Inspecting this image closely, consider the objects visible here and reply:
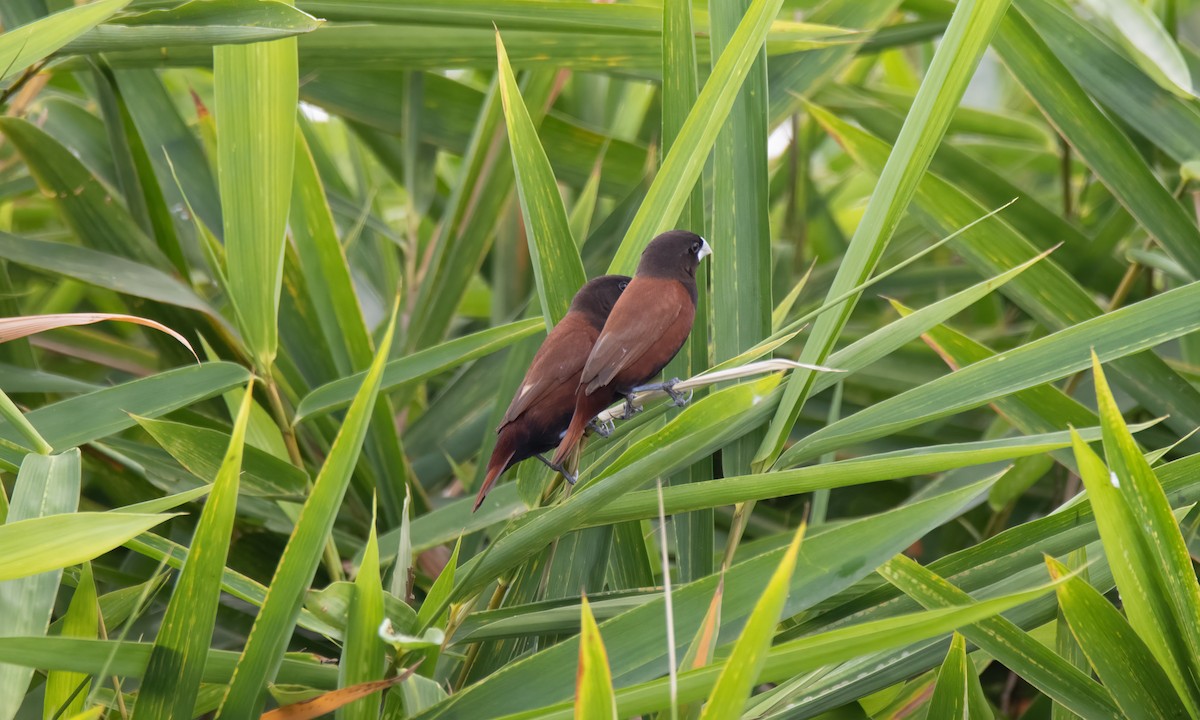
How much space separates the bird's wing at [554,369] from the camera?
983mm

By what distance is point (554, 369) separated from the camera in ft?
3.25

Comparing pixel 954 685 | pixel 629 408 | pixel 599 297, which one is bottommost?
pixel 954 685

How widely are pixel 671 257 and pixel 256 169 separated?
55 cm

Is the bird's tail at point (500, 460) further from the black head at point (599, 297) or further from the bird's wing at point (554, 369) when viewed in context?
the black head at point (599, 297)

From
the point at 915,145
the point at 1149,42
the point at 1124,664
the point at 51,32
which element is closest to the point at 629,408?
the point at 915,145

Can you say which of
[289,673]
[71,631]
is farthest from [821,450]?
[71,631]

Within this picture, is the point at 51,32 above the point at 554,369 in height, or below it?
above

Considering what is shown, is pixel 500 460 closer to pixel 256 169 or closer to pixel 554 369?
pixel 554 369

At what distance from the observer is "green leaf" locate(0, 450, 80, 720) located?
85cm

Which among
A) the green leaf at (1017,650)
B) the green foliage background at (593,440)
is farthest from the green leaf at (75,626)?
the green leaf at (1017,650)

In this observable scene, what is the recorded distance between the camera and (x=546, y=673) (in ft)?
2.98

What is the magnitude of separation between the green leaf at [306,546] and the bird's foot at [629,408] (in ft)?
0.84

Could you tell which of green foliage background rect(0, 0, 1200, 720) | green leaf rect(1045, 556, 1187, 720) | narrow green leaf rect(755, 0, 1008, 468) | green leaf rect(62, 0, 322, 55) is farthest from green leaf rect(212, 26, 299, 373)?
green leaf rect(1045, 556, 1187, 720)

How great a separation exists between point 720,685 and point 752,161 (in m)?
0.65
